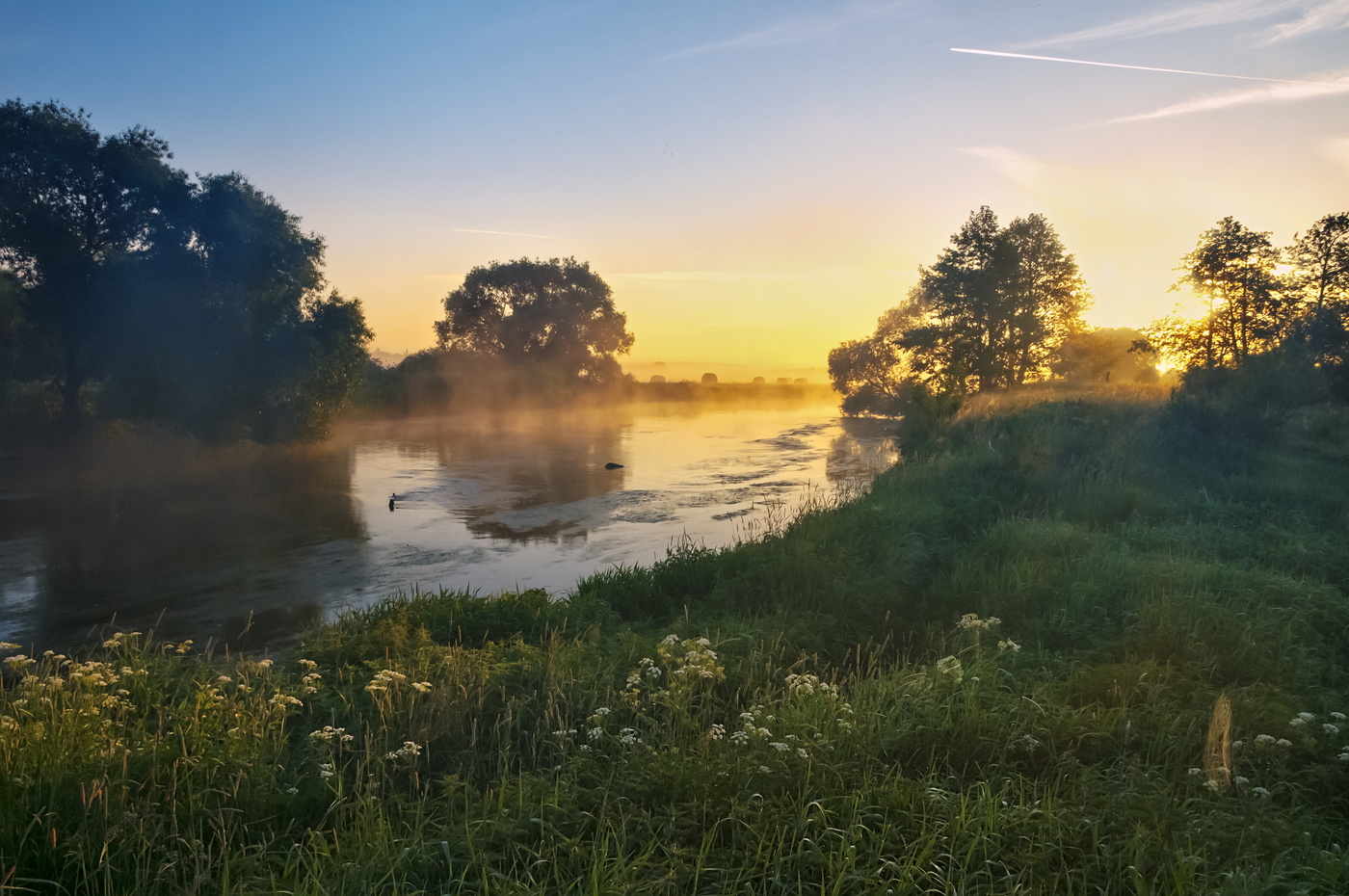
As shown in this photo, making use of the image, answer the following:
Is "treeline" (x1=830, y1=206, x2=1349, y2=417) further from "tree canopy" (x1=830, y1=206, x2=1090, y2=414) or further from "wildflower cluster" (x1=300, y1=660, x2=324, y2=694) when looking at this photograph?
"wildflower cluster" (x1=300, y1=660, x2=324, y2=694)

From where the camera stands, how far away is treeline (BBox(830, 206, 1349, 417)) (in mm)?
29766

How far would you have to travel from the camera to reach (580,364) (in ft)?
197

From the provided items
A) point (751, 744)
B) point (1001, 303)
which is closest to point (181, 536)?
point (751, 744)

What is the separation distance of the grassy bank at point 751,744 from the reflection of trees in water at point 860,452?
13.3 metres

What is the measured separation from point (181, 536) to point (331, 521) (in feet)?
8.68

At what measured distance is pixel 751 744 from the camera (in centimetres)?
436

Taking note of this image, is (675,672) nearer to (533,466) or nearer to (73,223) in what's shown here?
(533,466)

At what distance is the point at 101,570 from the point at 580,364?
4915cm

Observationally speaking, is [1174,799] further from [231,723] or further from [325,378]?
[325,378]

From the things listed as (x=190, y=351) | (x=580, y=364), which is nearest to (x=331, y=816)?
(x=190, y=351)

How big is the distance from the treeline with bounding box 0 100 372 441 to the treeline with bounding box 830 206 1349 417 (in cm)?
2113

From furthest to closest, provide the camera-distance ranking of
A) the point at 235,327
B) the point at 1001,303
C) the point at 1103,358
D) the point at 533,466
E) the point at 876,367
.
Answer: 1. the point at 876,367
2. the point at 1103,358
3. the point at 1001,303
4. the point at 533,466
5. the point at 235,327

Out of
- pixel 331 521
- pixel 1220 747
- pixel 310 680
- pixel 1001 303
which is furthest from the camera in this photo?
pixel 1001 303

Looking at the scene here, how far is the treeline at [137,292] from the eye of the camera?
67.8 feet
